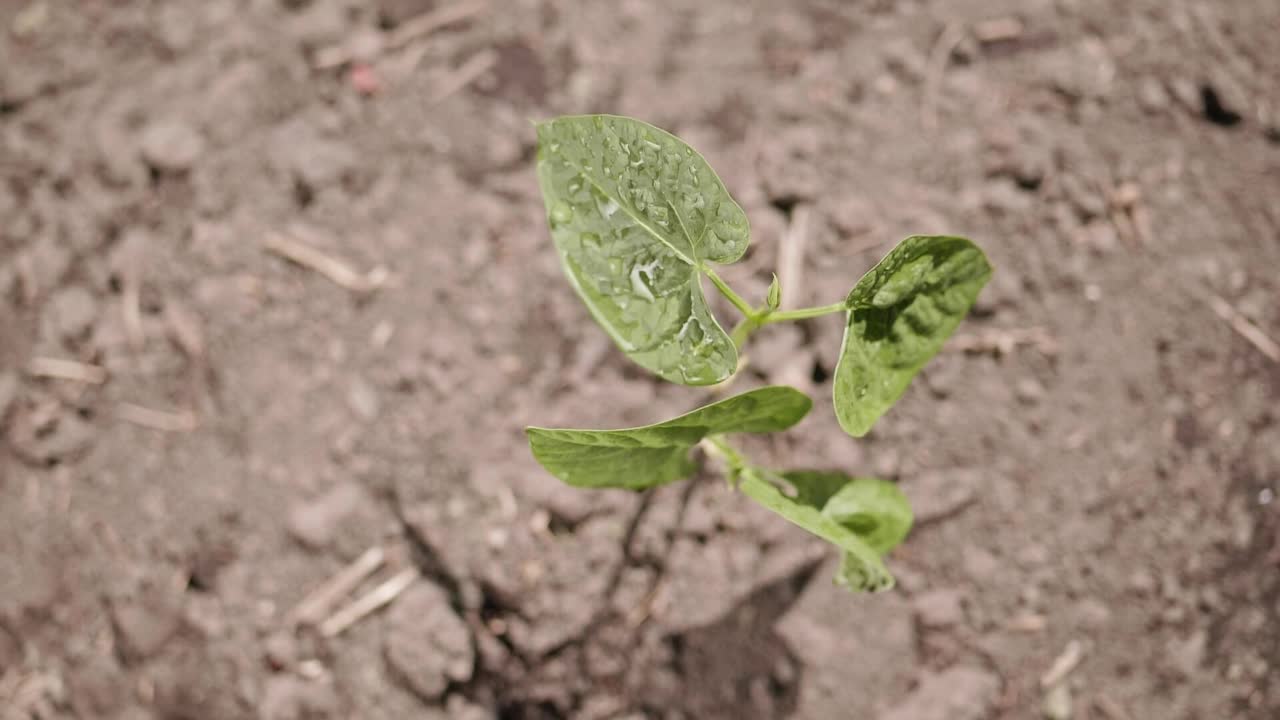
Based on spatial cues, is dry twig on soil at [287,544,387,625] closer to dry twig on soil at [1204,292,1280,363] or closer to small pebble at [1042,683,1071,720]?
small pebble at [1042,683,1071,720]

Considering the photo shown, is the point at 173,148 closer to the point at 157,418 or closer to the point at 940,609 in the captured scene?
the point at 157,418

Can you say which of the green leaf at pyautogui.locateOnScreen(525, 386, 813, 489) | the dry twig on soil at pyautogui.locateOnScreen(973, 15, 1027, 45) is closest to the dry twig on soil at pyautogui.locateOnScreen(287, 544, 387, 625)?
the green leaf at pyautogui.locateOnScreen(525, 386, 813, 489)

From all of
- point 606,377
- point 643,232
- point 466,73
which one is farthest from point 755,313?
point 466,73

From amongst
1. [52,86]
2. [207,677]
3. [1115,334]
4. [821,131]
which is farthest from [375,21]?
[1115,334]

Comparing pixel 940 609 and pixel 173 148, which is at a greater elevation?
pixel 173 148

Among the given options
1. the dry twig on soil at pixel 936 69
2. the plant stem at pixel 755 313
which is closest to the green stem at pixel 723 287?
the plant stem at pixel 755 313

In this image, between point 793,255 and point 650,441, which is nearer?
point 650,441

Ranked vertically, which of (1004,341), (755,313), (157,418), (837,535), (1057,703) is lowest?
(1057,703)
